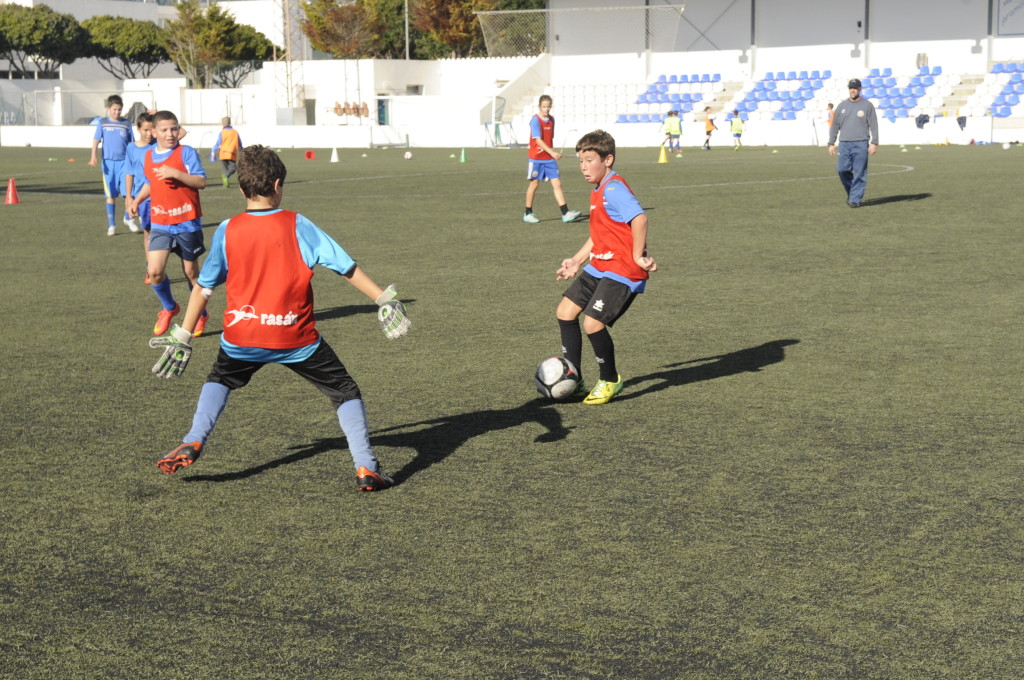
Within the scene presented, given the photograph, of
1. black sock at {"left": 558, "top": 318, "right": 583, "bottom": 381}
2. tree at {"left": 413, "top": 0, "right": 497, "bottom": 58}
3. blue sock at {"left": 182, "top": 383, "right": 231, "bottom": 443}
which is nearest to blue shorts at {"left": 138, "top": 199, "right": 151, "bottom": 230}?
black sock at {"left": 558, "top": 318, "right": 583, "bottom": 381}

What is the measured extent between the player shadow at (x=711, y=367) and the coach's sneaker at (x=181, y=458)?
285cm

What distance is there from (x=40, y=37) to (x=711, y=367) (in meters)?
83.5

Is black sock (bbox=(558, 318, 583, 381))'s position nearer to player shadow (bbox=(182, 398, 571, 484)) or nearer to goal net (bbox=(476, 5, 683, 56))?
player shadow (bbox=(182, 398, 571, 484))

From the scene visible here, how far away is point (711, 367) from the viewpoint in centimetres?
862

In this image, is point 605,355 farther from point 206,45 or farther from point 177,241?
point 206,45

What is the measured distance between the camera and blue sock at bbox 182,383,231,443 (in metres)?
5.95

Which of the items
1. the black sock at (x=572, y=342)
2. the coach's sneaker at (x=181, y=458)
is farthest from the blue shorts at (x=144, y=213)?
the coach's sneaker at (x=181, y=458)

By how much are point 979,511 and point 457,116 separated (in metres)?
54.1

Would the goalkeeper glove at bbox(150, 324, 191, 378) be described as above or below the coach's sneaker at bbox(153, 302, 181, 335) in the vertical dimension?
above

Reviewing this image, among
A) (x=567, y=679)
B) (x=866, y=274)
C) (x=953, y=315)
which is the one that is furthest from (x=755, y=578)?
(x=866, y=274)

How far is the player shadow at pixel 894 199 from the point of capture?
67.6ft

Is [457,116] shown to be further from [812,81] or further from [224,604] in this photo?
[224,604]

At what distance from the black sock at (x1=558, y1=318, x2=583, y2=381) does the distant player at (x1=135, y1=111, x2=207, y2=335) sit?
3786 mm

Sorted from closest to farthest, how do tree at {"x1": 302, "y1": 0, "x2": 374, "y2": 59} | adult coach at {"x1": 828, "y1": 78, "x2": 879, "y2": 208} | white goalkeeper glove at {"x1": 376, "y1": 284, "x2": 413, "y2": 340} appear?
white goalkeeper glove at {"x1": 376, "y1": 284, "x2": 413, "y2": 340}, adult coach at {"x1": 828, "y1": 78, "x2": 879, "y2": 208}, tree at {"x1": 302, "y1": 0, "x2": 374, "y2": 59}
